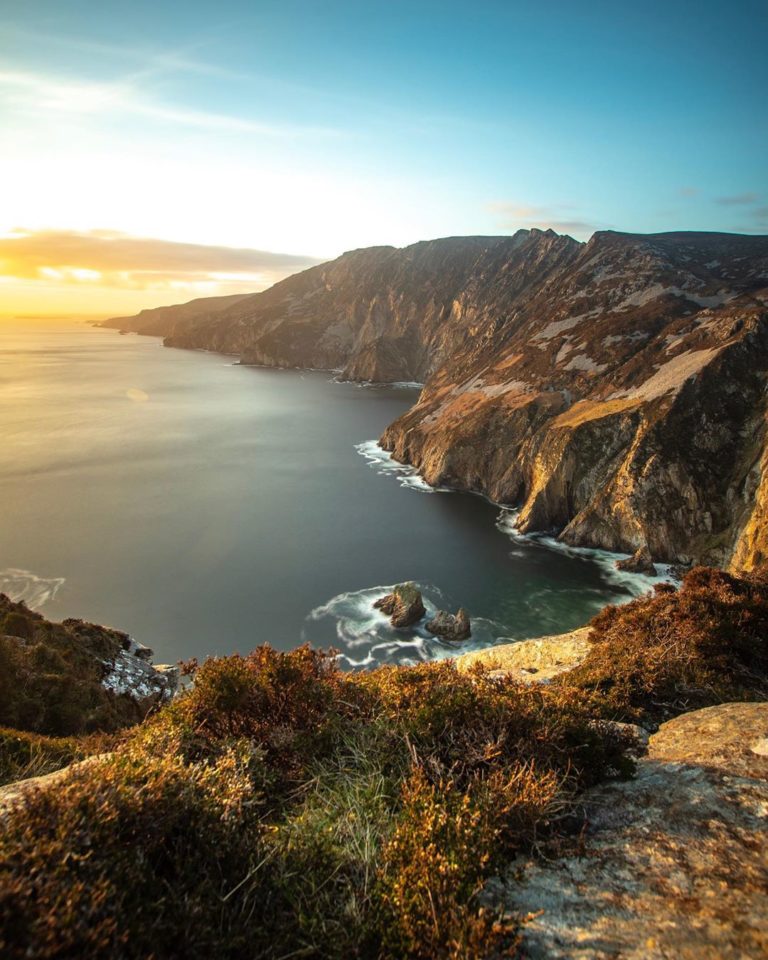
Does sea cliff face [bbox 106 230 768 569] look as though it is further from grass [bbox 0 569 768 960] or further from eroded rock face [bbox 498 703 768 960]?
grass [bbox 0 569 768 960]

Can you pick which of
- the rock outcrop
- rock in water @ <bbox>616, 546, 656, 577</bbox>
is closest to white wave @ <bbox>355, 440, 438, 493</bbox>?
rock in water @ <bbox>616, 546, 656, 577</bbox>

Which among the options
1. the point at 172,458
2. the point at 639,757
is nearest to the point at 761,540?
the point at 639,757

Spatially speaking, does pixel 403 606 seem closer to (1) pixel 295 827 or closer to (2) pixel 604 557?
(2) pixel 604 557

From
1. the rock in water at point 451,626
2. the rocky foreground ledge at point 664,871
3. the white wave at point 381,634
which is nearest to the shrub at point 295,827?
the rocky foreground ledge at point 664,871

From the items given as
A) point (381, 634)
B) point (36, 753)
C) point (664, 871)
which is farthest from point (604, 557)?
point (36, 753)

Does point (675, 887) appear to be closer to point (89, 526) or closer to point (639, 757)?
point (639, 757)
